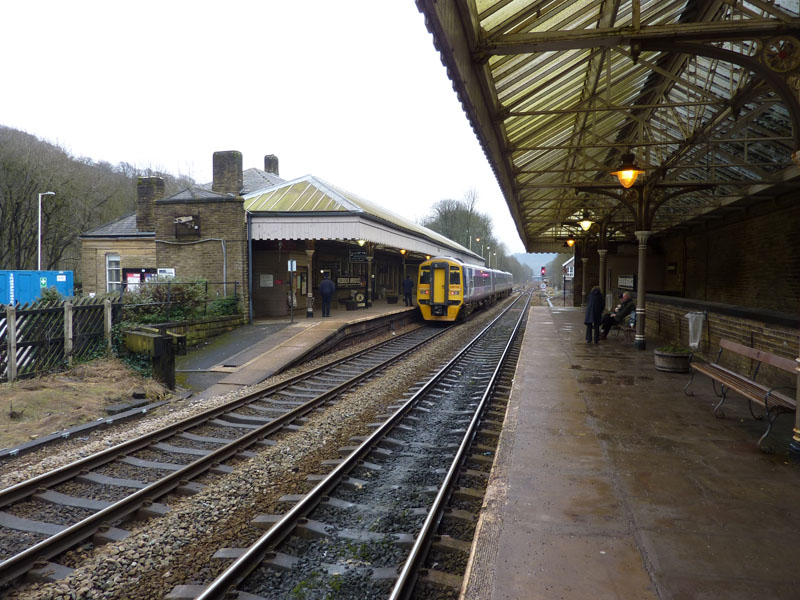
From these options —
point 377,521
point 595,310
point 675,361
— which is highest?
point 595,310

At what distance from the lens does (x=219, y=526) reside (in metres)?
4.11

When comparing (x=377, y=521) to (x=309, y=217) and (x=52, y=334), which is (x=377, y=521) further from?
(x=309, y=217)

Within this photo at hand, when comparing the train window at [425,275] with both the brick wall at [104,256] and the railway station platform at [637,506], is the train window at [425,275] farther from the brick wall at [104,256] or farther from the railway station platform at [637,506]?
the railway station platform at [637,506]

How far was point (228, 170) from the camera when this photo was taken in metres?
18.6

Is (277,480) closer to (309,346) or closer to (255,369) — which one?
(255,369)

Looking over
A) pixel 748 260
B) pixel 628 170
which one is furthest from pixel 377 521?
pixel 748 260

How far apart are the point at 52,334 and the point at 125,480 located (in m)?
5.20

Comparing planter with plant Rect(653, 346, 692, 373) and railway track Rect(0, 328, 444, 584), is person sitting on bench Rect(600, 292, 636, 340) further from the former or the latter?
railway track Rect(0, 328, 444, 584)

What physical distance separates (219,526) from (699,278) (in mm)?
20944

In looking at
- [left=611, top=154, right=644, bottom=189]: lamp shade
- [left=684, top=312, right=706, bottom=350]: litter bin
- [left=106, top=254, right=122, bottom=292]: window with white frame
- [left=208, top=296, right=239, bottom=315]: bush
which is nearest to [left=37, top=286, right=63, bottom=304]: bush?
[left=208, top=296, right=239, bottom=315]: bush

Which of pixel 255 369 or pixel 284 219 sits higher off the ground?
pixel 284 219

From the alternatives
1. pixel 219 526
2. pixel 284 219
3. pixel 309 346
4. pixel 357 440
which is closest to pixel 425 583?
pixel 219 526

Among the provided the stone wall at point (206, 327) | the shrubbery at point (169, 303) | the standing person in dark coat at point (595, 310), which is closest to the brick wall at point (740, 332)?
the standing person in dark coat at point (595, 310)

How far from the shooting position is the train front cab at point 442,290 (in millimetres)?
19969
